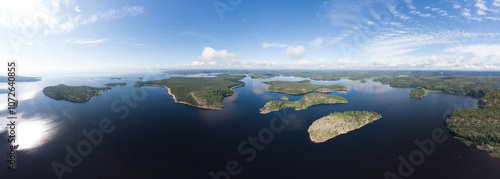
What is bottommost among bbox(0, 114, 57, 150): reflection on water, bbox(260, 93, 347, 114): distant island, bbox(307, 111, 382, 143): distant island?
bbox(0, 114, 57, 150): reflection on water

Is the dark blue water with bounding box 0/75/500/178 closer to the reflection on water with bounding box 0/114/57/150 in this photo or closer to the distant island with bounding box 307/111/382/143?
the reflection on water with bounding box 0/114/57/150

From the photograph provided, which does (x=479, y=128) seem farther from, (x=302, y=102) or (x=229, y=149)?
(x=229, y=149)

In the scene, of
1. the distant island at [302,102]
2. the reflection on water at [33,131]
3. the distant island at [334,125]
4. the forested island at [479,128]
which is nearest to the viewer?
the forested island at [479,128]

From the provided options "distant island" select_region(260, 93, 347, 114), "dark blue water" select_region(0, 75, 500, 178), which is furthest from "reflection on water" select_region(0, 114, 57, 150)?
"distant island" select_region(260, 93, 347, 114)

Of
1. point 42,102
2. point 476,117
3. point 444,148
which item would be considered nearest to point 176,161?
point 444,148

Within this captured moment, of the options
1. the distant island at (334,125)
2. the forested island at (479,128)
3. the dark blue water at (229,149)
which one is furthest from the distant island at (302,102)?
the forested island at (479,128)

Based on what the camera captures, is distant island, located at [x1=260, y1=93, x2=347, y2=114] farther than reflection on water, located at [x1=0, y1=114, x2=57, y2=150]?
Yes

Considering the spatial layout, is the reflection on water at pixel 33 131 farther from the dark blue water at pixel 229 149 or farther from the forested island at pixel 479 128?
the forested island at pixel 479 128

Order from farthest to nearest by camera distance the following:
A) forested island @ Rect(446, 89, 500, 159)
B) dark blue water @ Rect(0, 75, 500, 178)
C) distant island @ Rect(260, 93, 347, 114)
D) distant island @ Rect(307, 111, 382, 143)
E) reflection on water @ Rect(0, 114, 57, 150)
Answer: distant island @ Rect(260, 93, 347, 114) → distant island @ Rect(307, 111, 382, 143) → reflection on water @ Rect(0, 114, 57, 150) → forested island @ Rect(446, 89, 500, 159) → dark blue water @ Rect(0, 75, 500, 178)
